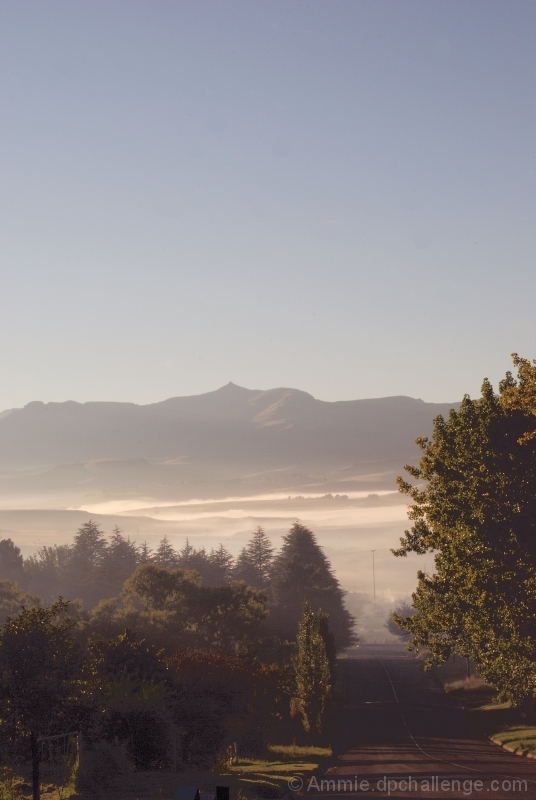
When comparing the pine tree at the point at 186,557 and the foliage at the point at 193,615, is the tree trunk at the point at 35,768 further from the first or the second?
the pine tree at the point at 186,557

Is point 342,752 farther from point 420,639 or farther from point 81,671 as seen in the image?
point 81,671

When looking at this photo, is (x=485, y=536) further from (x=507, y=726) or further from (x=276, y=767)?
(x=507, y=726)

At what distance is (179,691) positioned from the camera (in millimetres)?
46344

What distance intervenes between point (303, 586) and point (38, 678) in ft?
392

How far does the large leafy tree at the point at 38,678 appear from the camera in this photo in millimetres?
26078

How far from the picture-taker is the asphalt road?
1275 inches

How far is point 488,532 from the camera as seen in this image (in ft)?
131

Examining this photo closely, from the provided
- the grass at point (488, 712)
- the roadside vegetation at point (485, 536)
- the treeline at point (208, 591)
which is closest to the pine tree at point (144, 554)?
the treeline at point (208, 591)

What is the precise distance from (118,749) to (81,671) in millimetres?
8769

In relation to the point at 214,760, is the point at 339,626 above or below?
below

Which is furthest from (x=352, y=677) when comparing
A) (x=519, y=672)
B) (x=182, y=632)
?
(x=519, y=672)

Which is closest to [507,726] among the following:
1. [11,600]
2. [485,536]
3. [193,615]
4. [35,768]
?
[485,536]

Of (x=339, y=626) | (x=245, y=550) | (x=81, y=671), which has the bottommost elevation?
(x=339, y=626)

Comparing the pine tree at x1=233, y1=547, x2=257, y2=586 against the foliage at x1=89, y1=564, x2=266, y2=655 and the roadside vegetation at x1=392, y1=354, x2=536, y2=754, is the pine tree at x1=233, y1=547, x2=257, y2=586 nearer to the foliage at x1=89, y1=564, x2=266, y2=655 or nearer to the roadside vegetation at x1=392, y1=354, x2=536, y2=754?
the foliage at x1=89, y1=564, x2=266, y2=655
